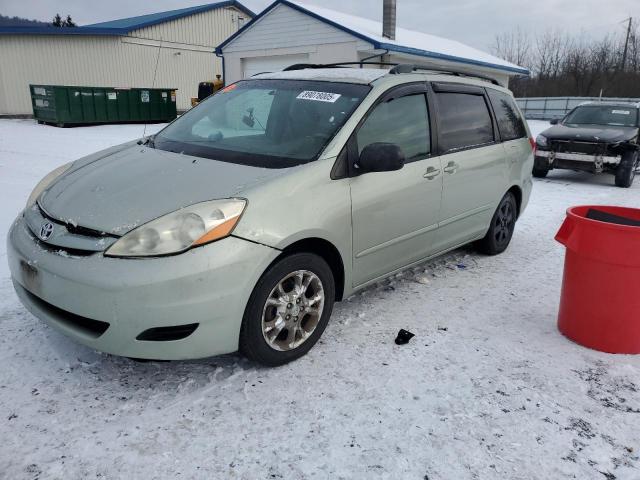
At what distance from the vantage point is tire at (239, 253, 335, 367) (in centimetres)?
270

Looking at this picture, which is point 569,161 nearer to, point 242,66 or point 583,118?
point 583,118

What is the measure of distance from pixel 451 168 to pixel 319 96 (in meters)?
1.23

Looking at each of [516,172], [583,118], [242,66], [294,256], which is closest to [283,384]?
[294,256]

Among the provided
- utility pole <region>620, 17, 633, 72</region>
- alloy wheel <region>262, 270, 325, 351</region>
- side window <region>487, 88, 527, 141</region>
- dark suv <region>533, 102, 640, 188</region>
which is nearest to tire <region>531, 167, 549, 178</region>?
dark suv <region>533, 102, 640, 188</region>

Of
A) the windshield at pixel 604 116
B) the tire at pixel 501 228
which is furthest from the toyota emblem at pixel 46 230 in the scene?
the windshield at pixel 604 116

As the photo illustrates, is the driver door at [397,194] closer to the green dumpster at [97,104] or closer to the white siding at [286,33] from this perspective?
the white siding at [286,33]

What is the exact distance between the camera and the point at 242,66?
769 inches

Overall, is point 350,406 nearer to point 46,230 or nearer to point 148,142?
point 46,230

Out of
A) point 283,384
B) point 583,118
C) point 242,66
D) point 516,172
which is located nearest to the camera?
point 283,384

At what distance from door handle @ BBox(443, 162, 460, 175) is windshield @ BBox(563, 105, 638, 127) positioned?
8.35 m

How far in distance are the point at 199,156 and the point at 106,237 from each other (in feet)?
3.09

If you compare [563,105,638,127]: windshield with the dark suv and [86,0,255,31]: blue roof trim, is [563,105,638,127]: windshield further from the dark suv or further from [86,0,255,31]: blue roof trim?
[86,0,255,31]: blue roof trim

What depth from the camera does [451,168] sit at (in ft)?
13.1

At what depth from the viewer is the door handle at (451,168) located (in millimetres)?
3951
